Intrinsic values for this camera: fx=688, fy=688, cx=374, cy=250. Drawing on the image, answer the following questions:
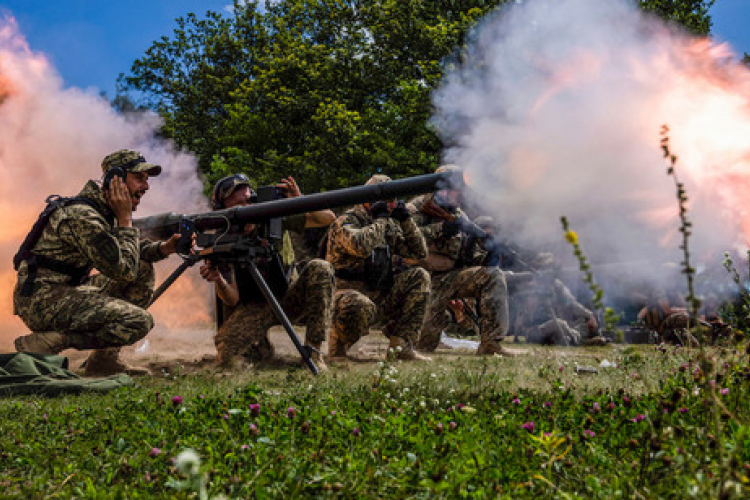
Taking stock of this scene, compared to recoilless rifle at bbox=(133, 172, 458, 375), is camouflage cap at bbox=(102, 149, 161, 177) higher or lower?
higher

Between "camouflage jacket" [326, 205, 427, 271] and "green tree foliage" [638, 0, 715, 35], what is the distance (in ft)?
45.6

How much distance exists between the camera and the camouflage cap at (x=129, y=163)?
6.08 m

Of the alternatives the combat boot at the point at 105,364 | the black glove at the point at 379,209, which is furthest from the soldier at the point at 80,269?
the black glove at the point at 379,209

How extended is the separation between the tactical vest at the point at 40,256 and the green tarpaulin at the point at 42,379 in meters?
0.72

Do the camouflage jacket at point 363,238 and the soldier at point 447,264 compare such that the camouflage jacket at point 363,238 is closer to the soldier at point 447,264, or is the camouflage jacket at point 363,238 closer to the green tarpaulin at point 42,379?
the soldier at point 447,264

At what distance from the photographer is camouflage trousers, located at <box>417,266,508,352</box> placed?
7977mm

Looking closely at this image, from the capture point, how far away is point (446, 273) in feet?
28.5

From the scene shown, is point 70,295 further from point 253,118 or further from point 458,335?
point 253,118

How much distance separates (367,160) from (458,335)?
8.17 meters

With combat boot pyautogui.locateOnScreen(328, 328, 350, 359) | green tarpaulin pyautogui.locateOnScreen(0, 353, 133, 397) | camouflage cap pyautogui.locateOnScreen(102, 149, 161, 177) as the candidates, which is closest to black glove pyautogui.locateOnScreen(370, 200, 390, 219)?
combat boot pyautogui.locateOnScreen(328, 328, 350, 359)

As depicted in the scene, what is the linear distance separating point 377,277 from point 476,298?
1.68 metres

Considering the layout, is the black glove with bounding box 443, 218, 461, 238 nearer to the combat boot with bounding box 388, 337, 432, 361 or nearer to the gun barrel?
the combat boot with bounding box 388, 337, 432, 361

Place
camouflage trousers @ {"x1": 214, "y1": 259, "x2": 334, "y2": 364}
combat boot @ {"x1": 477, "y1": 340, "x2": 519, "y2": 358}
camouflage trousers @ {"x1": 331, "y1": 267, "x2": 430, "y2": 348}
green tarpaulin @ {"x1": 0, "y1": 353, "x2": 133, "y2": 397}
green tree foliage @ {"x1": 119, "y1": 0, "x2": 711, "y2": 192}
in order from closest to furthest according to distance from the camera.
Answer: green tarpaulin @ {"x1": 0, "y1": 353, "x2": 133, "y2": 397} → camouflage trousers @ {"x1": 214, "y1": 259, "x2": 334, "y2": 364} → camouflage trousers @ {"x1": 331, "y1": 267, "x2": 430, "y2": 348} → combat boot @ {"x1": 477, "y1": 340, "x2": 519, "y2": 358} → green tree foliage @ {"x1": 119, "y1": 0, "x2": 711, "y2": 192}

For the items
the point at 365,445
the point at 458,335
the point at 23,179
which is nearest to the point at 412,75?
the point at 458,335
